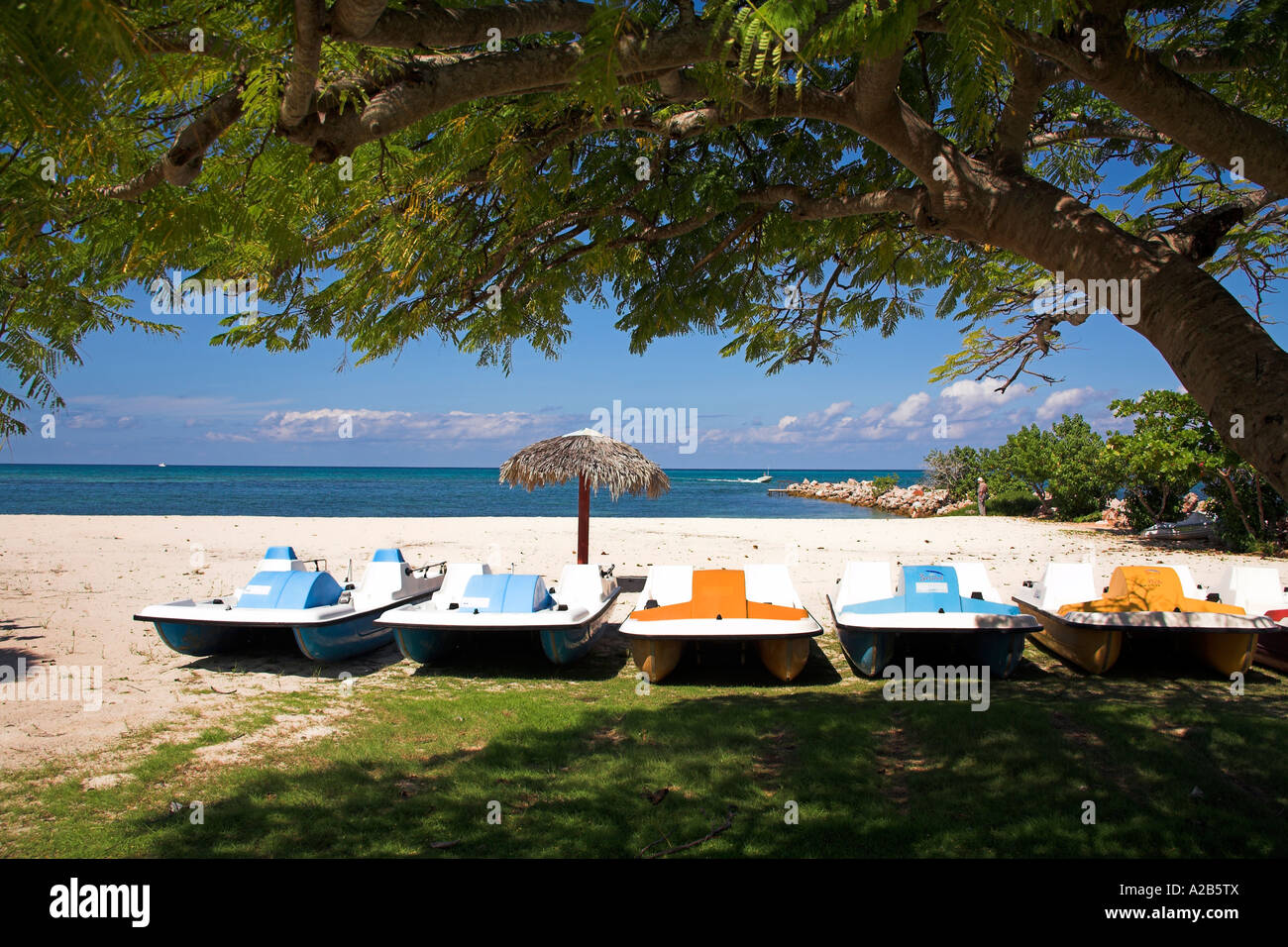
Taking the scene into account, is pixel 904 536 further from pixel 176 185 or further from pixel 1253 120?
pixel 176 185

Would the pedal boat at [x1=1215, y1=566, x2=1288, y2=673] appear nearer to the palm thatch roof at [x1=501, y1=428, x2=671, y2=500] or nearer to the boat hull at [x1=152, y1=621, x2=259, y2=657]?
the palm thatch roof at [x1=501, y1=428, x2=671, y2=500]

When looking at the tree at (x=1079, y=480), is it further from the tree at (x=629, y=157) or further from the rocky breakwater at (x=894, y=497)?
the tree at (x=629, y=157)

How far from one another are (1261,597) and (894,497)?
37.8 metres

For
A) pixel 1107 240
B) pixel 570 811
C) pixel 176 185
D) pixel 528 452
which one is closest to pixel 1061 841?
pixel 570 811

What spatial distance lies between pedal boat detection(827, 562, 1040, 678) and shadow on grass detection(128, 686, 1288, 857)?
1.10 meters

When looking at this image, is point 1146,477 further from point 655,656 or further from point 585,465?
point 655,656

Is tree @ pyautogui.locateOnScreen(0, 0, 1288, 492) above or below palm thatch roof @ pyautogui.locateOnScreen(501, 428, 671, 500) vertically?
above

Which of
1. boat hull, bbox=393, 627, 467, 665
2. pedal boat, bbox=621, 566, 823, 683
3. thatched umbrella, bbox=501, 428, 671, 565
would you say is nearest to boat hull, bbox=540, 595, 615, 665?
pedal boat, bbox=621, 566, 823, 683

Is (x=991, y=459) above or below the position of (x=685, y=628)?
above

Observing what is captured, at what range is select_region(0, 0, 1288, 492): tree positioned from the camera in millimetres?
2039

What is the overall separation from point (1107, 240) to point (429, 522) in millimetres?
29006

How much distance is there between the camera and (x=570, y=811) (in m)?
4.22

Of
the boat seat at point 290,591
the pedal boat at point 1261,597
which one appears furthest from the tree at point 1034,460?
Result: the boat seat at point 290,591

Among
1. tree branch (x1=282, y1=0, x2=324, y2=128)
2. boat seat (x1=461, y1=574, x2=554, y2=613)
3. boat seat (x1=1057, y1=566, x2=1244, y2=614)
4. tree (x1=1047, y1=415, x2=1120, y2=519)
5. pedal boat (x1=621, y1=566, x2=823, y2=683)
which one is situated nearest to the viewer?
tree branch (x1=282, y1=0, x2=324, y2=128)
